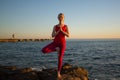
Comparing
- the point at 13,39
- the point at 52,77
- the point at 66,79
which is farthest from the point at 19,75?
the point at 13,39

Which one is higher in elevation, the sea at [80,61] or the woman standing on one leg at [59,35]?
the woman standing on one leg at [59,35]

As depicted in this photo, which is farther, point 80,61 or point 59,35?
point 80,61

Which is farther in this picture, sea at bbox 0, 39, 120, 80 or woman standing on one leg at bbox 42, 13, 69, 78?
sea at bbox 0, 39, 120, 80

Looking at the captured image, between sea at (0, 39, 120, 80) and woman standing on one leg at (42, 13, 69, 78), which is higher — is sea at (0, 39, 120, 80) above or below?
below

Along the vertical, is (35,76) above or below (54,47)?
below

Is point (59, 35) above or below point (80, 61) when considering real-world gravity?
above

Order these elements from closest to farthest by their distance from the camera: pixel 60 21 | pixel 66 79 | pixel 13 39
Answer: pixel 60 21
pixel 66 79
pixel 13 39

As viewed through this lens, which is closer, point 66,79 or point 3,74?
point 66,79


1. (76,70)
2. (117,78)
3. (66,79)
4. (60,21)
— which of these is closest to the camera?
(60,21)

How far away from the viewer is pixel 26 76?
30.9 feet

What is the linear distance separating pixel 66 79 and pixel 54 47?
174 centimetres

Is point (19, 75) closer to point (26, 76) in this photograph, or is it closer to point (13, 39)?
point (26, 76)

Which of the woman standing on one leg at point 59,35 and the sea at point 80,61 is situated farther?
the sea at point 80,61

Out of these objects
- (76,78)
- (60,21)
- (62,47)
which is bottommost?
(76,78)
